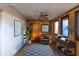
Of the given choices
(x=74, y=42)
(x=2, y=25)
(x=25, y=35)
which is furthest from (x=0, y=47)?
(x=25, y=35)

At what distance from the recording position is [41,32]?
12953 mm

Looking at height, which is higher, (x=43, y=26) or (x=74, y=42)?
(x=43, y=26)

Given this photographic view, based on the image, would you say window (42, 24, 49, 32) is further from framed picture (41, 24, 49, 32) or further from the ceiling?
the ceiling

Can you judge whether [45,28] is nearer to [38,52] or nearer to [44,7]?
[38,52]

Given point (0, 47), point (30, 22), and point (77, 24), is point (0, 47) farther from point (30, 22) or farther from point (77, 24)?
point (30, 22)

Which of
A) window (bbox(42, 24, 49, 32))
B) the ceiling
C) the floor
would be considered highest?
the ceiling

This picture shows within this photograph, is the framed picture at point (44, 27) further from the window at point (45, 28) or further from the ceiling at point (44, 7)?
the ceiling at point (44, 7)

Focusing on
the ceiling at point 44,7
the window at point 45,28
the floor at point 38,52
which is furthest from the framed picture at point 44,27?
the ceiling at point 44,7

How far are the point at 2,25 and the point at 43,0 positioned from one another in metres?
3.20

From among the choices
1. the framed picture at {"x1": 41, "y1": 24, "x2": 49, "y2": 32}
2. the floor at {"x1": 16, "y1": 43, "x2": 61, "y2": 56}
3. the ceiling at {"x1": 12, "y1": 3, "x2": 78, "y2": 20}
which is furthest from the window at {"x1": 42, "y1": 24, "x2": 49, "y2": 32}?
the ceiling at {"x1": 12, "y1": 3, "x2": 78, "y2": 20}

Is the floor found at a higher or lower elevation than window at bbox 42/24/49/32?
lower

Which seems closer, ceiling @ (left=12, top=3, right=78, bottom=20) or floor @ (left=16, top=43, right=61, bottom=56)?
ceiling @ (left=12, top=3, right=78, bottom=20)

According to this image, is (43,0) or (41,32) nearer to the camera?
(43,0)

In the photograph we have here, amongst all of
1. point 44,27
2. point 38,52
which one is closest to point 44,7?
point 38,52
